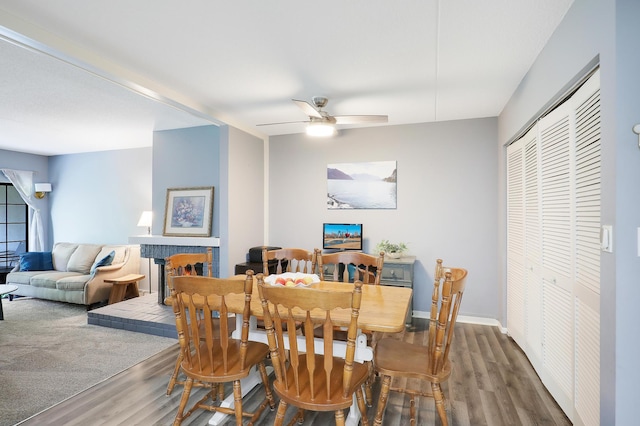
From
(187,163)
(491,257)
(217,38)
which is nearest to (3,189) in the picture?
(187,163)

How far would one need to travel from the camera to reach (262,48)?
237 cm

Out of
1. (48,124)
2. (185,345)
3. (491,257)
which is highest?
(48,124)

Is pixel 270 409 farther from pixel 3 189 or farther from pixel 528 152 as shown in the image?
pixel 3 189

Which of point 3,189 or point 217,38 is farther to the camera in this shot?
point 3,189

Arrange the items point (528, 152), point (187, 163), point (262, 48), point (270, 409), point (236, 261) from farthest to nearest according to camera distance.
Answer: point (187, 163)
point (236, 261)
point (528, 152)
point (262, 48)
point (270, 409)

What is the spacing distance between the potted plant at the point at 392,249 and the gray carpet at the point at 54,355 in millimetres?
2562

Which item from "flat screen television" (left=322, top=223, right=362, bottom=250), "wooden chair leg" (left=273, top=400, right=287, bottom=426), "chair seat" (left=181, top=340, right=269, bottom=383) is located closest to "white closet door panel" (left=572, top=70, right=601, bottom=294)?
"wooden chair leg" (left=273, top=400, right=287, bottom=426)

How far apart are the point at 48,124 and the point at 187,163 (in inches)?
70.0

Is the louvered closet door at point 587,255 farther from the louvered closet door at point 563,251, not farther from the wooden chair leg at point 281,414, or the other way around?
the wooden chair leg at point 281,414

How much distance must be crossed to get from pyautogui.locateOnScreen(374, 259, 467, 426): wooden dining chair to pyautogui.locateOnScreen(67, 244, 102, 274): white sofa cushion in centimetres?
512

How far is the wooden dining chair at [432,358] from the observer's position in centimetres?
171

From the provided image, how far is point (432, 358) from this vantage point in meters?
1.84

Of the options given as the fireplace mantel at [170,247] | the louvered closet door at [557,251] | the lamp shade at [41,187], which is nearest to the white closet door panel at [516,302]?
the louvered closet door at [557,251]

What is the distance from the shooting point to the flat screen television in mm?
4383
